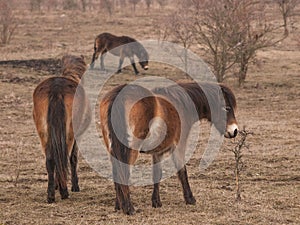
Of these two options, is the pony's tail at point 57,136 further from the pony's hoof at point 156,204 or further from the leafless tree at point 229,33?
the leafless tree at point 229,33

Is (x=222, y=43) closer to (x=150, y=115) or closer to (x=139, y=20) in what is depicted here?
(x=150, y=115)

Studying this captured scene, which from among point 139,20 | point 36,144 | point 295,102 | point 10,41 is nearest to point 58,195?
point 36,144

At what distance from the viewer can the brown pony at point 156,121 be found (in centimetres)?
562

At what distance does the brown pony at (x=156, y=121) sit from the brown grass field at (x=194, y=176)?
0.45 metres

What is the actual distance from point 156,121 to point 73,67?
93.2 inches

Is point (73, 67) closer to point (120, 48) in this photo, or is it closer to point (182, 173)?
point (182, 173)

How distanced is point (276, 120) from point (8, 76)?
989cm

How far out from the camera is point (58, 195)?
6.79 metres

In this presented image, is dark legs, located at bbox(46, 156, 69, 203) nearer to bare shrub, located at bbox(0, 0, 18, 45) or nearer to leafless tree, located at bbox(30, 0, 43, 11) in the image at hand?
bare shrub, located at bbox(0, 0, 18, 45)

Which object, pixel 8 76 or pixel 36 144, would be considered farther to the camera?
pixel 8 76

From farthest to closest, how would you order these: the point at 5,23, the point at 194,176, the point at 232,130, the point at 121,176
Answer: the point at 5,23 < the point at 194,176 < the point at 232,130 < the point at 121,176

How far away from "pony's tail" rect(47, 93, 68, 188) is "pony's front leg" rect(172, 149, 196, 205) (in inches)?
51.5

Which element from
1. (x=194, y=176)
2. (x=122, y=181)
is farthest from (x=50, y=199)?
(x=194, y=176)

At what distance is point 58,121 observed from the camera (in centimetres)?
620
